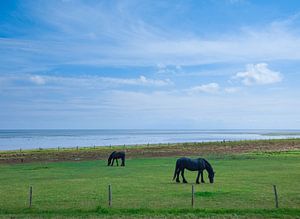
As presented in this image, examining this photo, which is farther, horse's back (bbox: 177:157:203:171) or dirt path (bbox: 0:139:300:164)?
dirt path (bbox: 0:139:300:164)

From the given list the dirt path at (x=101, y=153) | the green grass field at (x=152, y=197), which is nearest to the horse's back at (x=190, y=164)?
the green grass field at (x=152, y=197)

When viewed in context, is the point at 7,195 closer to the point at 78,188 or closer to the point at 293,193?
the point at 78,188

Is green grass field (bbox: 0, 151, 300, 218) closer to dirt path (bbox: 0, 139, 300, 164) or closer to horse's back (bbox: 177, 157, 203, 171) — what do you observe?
horse's back (bbox: 177, 157, 203, 171)

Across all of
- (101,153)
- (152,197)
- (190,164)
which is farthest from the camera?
(101,153)

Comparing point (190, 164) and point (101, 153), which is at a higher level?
point (190, 164)

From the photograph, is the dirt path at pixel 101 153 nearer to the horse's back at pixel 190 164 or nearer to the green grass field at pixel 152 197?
the green grass field at pixel 152 197

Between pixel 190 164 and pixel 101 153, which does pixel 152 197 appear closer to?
pixel 190 164

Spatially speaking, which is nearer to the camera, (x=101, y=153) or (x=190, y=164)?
(x=190, y=164)

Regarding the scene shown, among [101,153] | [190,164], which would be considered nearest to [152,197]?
[190,164]

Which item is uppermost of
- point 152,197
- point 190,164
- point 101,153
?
point 190,164

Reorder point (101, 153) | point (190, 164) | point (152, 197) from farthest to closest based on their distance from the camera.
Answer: point (101, 153), point (190, 164), point (152, 197)

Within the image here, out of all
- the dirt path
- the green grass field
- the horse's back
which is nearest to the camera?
the green grass field

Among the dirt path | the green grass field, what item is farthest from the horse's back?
the dirt path

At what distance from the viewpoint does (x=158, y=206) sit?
2105cm
